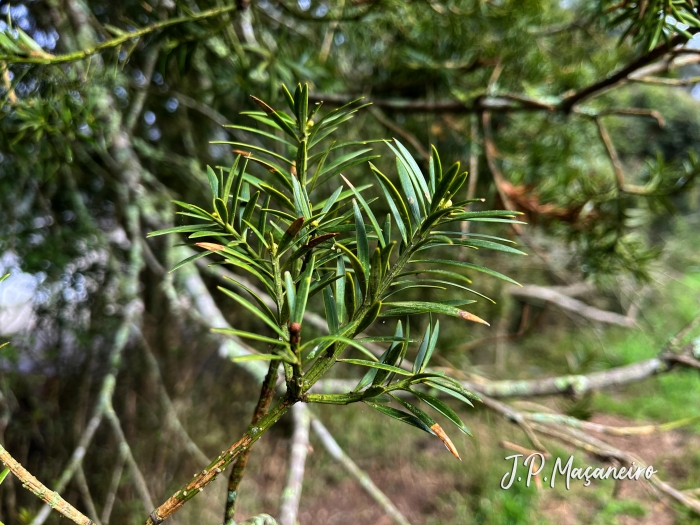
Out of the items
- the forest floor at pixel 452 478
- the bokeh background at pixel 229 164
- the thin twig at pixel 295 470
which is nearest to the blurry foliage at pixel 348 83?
the bokeh background at pixel 229 164

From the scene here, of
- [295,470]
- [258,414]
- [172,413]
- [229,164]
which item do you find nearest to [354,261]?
[258,414]

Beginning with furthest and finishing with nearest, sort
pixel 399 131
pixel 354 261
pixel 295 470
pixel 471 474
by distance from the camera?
pixel 471 474 → pixel 399 131 → pixel 295 470 → pixel 354 261

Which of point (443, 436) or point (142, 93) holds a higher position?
point (142, 93)

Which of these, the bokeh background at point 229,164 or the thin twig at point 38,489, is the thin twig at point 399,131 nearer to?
the bokeh background at point 229,164

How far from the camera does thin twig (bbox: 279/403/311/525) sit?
42cm

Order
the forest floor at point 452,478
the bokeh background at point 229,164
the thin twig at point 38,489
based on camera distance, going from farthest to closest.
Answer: the forest floor at point 452,478, the bokeh background at point 229,164, the thin twig at point 38,489

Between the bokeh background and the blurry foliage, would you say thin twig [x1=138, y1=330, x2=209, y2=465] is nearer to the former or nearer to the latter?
the bokeh background

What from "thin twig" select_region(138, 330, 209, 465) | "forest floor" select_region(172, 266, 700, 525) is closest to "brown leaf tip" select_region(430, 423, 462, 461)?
"thin twig" select_region(138, 330, 209, 465)

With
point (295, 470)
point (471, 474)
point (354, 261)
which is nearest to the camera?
point (354, 261)

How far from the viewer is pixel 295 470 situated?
1.66ft

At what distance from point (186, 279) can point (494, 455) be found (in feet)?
5.51

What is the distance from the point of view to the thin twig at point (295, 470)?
1.36 feet

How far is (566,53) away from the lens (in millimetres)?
1210

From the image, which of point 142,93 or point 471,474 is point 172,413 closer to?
point 142,93
